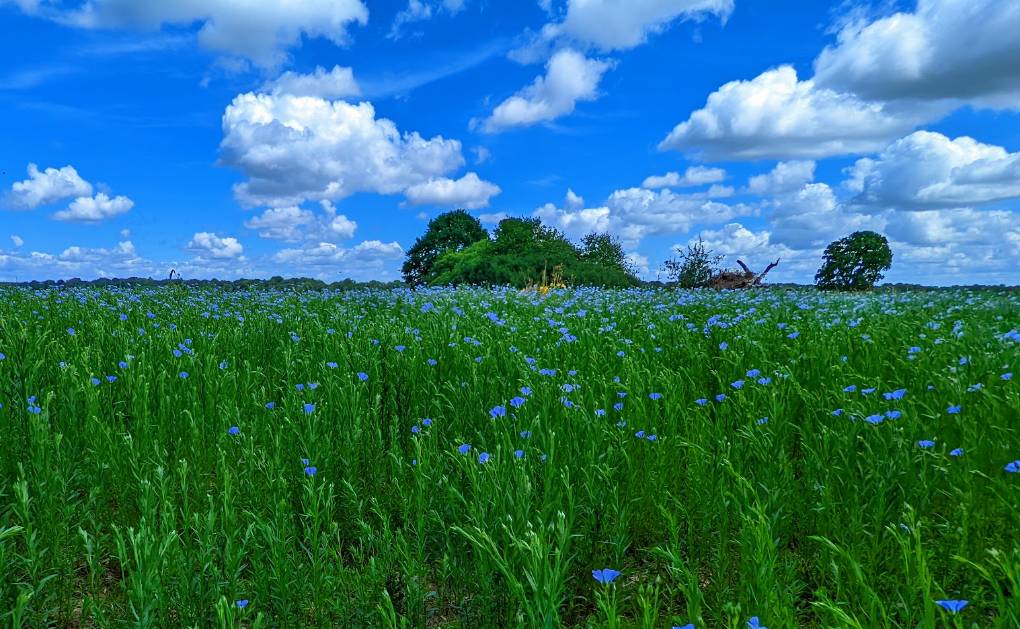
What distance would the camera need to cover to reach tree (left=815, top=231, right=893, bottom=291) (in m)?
26.3

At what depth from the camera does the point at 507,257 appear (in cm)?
2502

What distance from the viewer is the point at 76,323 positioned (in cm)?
830

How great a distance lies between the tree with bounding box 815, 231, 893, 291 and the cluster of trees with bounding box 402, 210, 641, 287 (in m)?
7.93

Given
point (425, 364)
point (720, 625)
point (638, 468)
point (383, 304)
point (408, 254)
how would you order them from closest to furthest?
point (720, 625), point (638, 468), point (425, 364), point (383, 304), point (408, 254)

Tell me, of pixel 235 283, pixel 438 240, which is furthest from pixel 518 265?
pixel 438 240

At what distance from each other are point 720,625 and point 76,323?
8621mm

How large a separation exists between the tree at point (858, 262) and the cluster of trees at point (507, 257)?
7930 mm

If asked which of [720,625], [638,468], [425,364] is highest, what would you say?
[425,364]

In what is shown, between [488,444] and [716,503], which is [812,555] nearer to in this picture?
[716,503]

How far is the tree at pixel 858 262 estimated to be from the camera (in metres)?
26.3

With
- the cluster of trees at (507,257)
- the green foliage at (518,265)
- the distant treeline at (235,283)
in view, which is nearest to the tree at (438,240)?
the cluster of trees at (507,257)

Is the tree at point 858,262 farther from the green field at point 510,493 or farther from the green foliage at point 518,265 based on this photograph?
the green field at point 510,493

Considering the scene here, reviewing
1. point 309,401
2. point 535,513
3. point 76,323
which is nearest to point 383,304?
point 76,323

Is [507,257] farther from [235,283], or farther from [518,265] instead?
[235,283]
